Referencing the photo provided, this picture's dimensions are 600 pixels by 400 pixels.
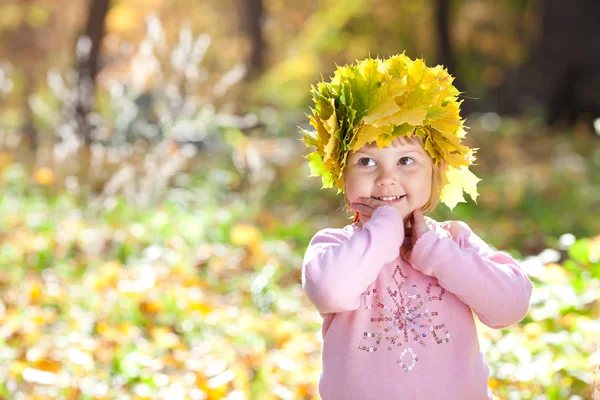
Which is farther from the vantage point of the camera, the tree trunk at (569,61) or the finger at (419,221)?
the tree trunk at (569,61)

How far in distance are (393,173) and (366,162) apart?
0.25ft

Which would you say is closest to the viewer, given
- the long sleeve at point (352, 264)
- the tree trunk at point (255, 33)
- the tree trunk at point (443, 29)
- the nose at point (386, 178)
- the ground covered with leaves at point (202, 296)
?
the long sleeve at point (352, 264)

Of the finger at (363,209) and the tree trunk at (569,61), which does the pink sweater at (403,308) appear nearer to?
the finger at (363,209)

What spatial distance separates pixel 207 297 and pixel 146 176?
1606 mm

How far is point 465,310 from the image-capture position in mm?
1905

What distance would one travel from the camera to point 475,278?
1.81 meters

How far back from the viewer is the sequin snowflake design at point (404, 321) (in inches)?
71.9

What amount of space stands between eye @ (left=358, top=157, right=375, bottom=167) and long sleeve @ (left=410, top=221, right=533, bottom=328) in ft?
0.74

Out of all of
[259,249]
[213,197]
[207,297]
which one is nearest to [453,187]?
[207,297]

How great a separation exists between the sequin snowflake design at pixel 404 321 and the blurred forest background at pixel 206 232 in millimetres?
558

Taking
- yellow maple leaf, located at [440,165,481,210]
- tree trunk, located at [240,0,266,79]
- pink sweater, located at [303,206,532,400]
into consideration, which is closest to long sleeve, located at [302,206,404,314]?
pink sweater, located at [303,206,532,400]

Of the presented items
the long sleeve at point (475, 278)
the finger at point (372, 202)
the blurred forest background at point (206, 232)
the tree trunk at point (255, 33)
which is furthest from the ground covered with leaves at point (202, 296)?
the tree trunk at point (255, 33)

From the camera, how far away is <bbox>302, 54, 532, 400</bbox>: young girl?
180 centimetres

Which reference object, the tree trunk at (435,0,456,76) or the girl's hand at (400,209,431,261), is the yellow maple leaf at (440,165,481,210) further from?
the tree trunk at (435,0,456,76)
